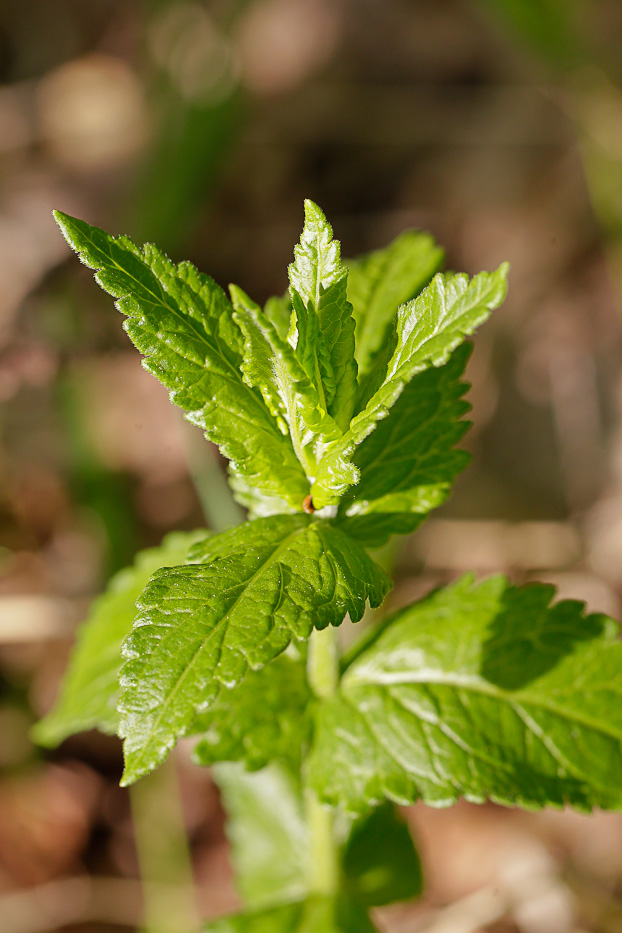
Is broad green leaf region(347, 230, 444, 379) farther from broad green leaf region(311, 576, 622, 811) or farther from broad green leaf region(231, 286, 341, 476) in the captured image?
broad green leaf region(311, 576, 622, 811)

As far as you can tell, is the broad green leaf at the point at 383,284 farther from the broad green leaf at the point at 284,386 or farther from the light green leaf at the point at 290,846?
the light green leaf at the point at 290,846

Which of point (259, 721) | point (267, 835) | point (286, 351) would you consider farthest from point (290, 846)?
point (286, 351)

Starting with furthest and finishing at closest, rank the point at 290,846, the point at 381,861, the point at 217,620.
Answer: the point at 290,846
the point at 381,861
the point at 217,620

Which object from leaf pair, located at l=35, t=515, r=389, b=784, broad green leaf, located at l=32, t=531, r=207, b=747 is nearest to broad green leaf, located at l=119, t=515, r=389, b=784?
leaf pair, located at l=35, t=515, r=389, b=784

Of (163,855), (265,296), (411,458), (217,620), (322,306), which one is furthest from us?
(265,296)

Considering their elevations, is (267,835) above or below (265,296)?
below

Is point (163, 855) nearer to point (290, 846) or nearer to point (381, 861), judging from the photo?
point (290, 846)

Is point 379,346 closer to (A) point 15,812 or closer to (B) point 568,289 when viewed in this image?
(A) point 15,812

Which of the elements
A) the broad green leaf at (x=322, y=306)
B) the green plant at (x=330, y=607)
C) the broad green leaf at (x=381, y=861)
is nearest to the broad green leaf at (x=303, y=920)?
the green plant at (x=330, y=607)
